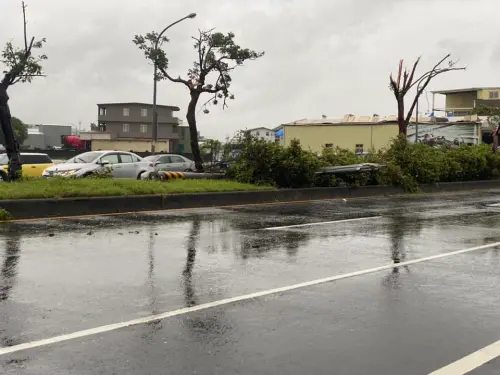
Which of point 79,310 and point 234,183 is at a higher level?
point 234,183

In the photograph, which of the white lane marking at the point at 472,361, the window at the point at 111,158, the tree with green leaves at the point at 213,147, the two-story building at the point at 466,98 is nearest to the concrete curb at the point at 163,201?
the tree with green leaves at the point at 213,147

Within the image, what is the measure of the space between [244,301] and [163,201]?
8.92 m

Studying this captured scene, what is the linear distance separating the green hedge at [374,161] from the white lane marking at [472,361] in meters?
13.8

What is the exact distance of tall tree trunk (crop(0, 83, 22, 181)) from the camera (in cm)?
1455

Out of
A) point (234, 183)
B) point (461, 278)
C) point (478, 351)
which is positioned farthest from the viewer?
point (234, 183)

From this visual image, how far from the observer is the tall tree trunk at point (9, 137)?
14.5 metres

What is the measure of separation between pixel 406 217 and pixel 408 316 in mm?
8442

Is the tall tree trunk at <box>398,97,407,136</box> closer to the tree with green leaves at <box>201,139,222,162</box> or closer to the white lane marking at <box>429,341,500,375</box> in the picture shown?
the tree with green leaves at <box>201,139,222,162</box>

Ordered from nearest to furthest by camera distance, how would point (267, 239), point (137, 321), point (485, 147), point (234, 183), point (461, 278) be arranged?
point (137, 321) → point (461, 278) → point (267, 239) → point (234, 183) → point (485, 147)

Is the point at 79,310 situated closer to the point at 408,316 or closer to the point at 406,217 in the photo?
the point at 408,316

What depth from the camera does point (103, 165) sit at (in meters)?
19.1

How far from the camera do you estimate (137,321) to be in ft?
16.9

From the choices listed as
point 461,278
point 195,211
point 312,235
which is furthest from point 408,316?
point 195,211

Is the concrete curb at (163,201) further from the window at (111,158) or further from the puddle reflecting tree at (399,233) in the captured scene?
the window at (111,158)
